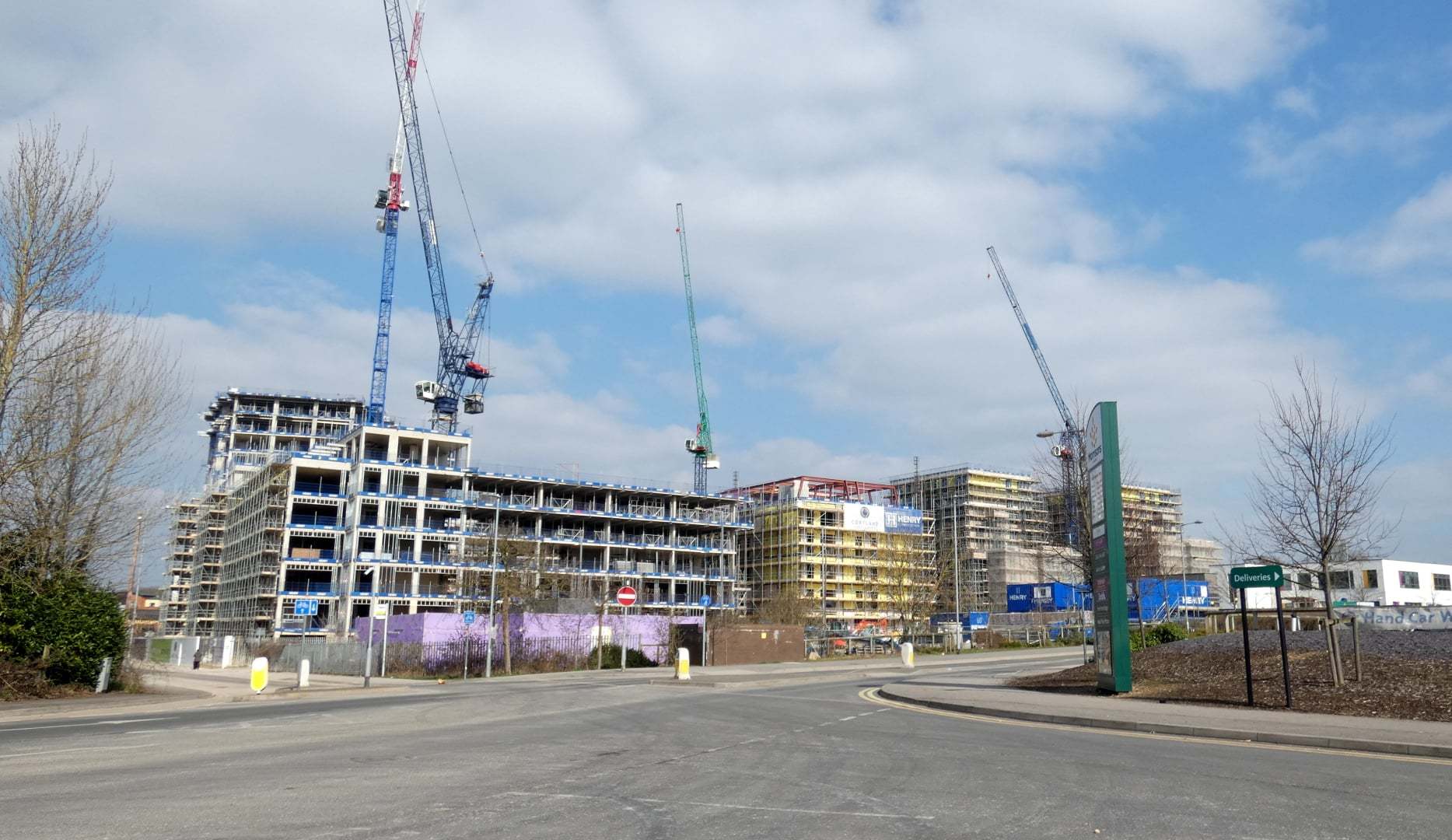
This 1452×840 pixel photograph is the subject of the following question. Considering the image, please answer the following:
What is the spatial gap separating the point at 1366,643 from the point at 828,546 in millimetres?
104298

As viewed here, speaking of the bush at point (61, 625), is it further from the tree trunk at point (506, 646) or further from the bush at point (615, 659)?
the bush at point (615, 659)

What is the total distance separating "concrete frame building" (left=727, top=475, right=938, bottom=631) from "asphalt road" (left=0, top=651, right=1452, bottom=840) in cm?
10538

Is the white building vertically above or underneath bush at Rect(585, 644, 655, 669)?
above

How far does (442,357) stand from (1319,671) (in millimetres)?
112520

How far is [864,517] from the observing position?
5128 inches

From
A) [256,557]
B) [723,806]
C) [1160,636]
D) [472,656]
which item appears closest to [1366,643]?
[1160,636]

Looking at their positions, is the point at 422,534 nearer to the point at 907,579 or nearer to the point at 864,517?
the point at 907,579

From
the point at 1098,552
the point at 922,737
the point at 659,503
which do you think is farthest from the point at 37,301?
the point at 659,503

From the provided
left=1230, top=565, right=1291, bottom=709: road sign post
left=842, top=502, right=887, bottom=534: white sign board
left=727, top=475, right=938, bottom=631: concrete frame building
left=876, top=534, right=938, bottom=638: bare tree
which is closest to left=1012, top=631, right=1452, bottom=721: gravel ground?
left=1230, top=565, right=1291, bottom=709: road sign post

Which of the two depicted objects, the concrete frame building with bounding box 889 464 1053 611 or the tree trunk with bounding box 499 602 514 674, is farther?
the concrete frame building with bounding box 889 464 1053 611

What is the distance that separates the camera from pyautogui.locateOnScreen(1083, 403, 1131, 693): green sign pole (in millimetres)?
19578

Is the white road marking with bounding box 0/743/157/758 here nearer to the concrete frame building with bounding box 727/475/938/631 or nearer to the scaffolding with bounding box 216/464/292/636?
the scaffolding with bounding box 216/464/292/636

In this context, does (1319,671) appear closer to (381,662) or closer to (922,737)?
(922,737)

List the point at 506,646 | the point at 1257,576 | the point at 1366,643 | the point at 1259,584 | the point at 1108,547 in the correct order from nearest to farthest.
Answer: the point at 1259,584
the point at 1257,576
the point at 1108,547
the point at 1366,643
the point at 506,646
